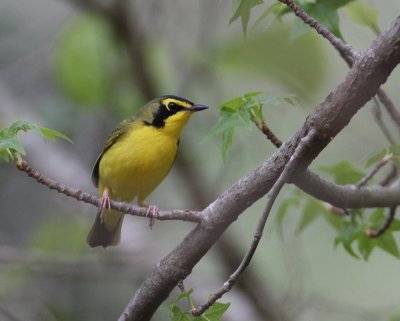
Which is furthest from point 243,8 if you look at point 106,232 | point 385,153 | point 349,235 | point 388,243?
point 106,232

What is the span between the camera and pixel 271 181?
262cm

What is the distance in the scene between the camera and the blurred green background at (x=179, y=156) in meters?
5.86

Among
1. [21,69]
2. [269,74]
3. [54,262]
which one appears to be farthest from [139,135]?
[21,69]

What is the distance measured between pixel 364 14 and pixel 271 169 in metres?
1.22

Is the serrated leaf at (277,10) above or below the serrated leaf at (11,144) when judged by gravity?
above

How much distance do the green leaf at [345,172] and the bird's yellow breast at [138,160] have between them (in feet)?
4.39

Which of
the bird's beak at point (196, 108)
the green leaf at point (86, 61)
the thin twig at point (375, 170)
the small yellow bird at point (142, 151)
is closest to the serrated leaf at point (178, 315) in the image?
the thin twig at point (375, 170)

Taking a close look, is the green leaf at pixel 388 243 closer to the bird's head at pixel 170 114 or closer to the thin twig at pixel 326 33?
the thin twig at pixel 326 33

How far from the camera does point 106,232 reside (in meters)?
5.01

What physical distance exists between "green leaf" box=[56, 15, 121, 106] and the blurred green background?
1cm

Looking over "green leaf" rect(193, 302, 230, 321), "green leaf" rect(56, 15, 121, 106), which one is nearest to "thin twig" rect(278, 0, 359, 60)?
"green leaf" rect(193, 302, 230, 321)

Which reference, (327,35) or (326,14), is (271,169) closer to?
(327,35)

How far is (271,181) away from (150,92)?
3.90 meters

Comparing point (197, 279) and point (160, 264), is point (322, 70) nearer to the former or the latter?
point (197, 279)
